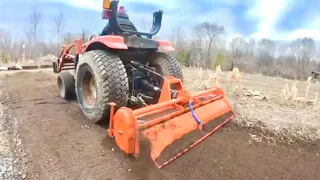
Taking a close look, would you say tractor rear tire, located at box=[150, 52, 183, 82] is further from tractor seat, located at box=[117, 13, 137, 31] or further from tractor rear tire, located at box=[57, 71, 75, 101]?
tractor rear tire, located at box=[57, 71, 75, 101]

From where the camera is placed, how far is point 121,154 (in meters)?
3.06

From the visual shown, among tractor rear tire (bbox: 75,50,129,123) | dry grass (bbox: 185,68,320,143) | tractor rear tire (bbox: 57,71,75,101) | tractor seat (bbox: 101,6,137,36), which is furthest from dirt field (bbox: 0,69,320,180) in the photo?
tractor seat (bbox: 101,6,137,36)

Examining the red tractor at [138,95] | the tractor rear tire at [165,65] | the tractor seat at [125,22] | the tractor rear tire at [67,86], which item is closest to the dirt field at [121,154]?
the red tractor at [138,95]

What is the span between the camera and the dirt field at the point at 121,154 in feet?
8.92

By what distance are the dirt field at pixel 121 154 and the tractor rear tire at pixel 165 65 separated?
4.03ft

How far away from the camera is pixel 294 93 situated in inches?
231

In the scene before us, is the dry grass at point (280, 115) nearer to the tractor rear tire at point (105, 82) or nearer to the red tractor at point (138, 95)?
the red tractor at point (138, 95)

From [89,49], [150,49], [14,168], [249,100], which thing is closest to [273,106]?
[249,100]

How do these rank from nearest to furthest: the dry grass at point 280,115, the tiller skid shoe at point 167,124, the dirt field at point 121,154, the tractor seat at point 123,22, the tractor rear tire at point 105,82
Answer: the dirt field at point 121,154 → the tiller skid shoe at point 167,124 → the tractor rear tire at point 105,82 → the dry grass at point 280,115 → the tractor seat at point 123,22

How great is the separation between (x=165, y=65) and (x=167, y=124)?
1713 mm

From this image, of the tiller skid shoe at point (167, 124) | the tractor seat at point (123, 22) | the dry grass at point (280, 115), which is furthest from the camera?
the tractor seat at point (123, 22)

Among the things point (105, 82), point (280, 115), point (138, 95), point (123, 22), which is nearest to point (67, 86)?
point (123, 22)

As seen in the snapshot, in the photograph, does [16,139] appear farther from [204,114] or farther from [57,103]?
[204,114]

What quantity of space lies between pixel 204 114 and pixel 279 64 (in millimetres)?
28569
